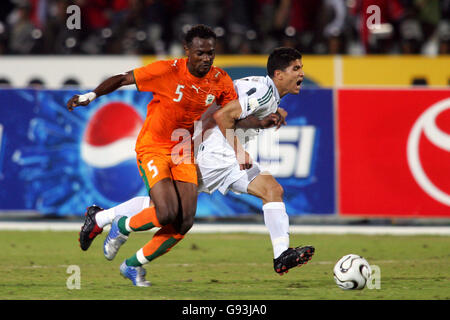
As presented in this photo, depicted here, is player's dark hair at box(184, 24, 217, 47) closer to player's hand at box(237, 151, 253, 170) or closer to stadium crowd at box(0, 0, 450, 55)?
player's hand at box(237, 151, 253, 170)

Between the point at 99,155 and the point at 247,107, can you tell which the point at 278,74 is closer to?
the point at 247,107

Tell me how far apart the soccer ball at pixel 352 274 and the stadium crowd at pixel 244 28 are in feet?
26.7

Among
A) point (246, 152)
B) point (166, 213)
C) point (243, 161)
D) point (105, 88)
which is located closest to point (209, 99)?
point (246, 152)

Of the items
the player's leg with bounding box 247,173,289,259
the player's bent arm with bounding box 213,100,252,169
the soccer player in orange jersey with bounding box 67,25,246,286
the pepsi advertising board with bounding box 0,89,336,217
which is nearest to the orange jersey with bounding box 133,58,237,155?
the soccer player in orange jersey with bounding box 67,25,246,286

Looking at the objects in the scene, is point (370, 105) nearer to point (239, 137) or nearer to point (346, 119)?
point (346, 119)

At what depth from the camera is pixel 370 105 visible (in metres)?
12.4

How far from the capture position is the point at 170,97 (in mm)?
7797

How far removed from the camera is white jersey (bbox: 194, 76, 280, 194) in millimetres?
7891

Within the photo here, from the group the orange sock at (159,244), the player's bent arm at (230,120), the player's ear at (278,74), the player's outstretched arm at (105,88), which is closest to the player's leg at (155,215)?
the orange sock at (159,244)

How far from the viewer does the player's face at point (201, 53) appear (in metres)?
7.66

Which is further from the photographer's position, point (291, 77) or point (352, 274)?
point (291, 77)

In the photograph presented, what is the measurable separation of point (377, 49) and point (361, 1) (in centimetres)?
85

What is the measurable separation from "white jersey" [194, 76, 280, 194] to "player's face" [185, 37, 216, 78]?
43 centimetres

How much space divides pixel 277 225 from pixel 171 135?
3.99 feet
